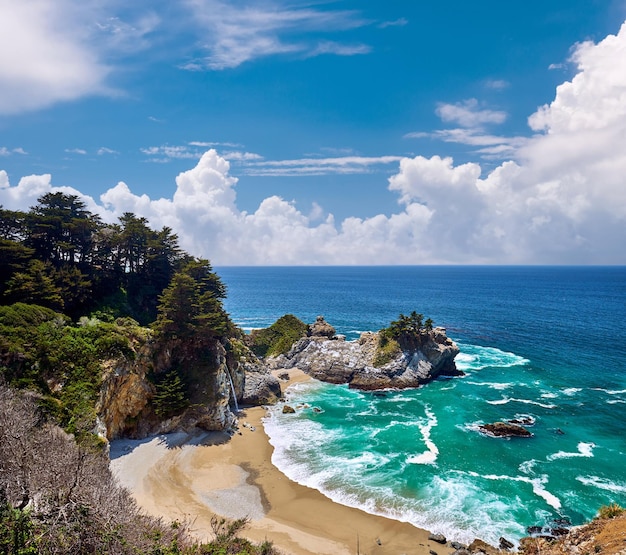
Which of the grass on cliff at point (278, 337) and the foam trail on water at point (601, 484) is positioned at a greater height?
the grass on cliff at point (278, 337)

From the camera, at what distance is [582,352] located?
74.7 meters

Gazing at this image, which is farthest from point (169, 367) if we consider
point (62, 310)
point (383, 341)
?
point (383, 341)

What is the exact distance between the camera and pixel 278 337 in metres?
77.6

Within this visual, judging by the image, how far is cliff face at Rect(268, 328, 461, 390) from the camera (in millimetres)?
59781

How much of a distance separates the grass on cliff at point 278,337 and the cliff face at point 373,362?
553cm

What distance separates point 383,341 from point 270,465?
33.1m

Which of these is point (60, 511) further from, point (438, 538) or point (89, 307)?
point (89, 307)

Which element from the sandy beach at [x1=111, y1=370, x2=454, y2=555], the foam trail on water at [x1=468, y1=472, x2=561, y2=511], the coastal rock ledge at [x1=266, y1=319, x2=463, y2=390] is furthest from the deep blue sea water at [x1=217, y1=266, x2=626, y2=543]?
the coastal rock ledge at [x1=266, y1=319, x2=463, y2=390]

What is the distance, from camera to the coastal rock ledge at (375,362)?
5978cm

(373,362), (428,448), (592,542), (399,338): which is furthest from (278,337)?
(592,542)

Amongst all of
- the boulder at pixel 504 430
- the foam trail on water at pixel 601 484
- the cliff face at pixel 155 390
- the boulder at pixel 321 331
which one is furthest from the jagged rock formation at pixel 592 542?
the boulder at pixel 321 331

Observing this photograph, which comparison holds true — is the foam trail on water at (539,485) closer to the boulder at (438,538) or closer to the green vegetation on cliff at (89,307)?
the boulder at (438,538)

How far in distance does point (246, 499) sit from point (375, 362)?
3523cm

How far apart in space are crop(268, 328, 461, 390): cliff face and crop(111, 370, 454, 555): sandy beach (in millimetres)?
25261
